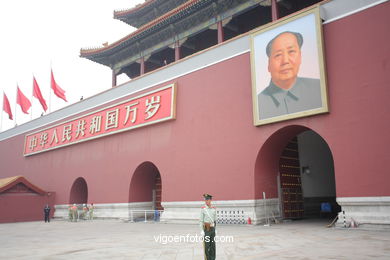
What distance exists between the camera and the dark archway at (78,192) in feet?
61.1

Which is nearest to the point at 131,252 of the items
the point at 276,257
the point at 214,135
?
the point at 276,257

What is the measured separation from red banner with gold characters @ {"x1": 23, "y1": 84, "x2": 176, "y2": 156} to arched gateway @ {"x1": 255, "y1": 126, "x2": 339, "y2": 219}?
426 cm

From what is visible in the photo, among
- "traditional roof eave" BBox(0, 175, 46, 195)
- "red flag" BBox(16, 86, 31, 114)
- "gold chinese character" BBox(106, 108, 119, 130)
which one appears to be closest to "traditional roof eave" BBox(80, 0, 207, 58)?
"gold chinese character" BBox(106, 108, 119, 130)

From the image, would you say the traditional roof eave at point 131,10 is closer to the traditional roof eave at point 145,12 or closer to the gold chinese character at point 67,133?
the traditional roof eave at point 145,12

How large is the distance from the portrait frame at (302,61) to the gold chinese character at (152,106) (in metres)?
4.67

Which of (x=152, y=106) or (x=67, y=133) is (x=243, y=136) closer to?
(x=152, y=106)

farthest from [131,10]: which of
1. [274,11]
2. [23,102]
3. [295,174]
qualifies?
[295,174]

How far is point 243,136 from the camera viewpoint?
1114 centimetres

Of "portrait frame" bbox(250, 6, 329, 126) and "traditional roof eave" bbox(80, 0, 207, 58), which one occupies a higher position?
"traditional roof eave" bbox(80, 0, 207, 58)

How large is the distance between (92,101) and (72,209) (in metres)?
5.41

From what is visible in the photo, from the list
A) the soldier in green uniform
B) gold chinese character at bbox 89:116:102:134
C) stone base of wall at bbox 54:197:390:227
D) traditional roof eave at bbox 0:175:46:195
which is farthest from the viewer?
traditional roof eave at bbox 0:175:46:195

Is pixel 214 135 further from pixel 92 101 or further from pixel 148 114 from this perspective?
pixel 92 101

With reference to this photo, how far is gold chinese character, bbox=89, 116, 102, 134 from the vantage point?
17128mm

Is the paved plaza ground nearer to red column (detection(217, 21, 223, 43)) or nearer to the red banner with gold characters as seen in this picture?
the red banner with gold characters
